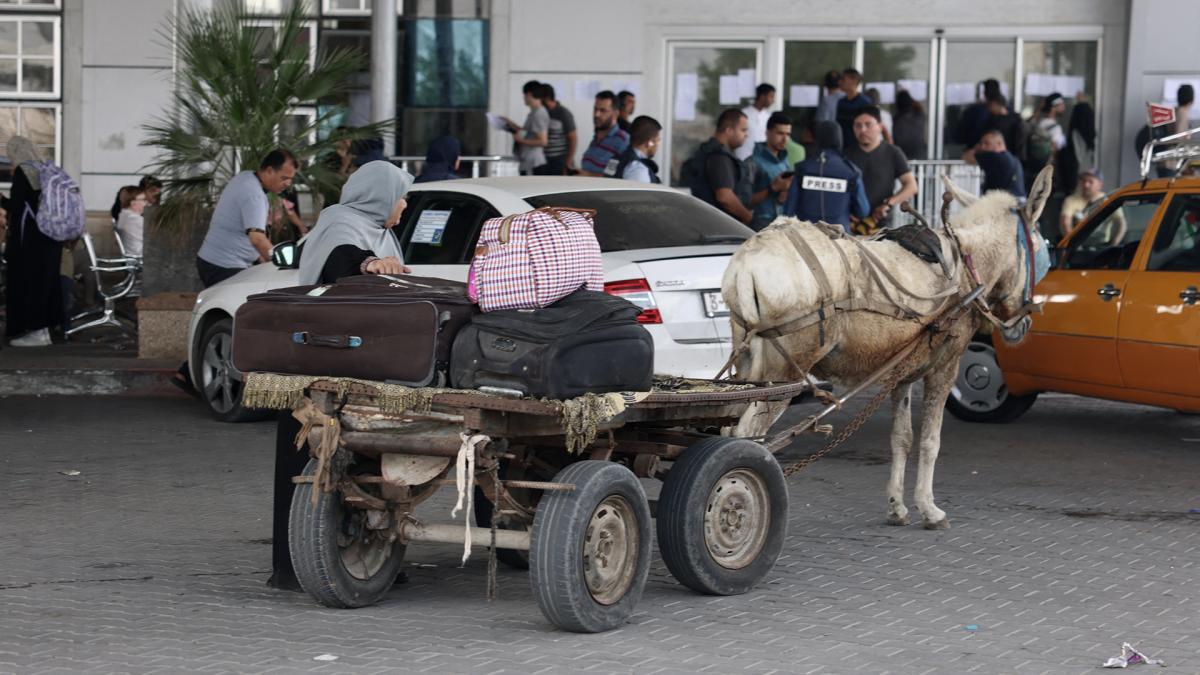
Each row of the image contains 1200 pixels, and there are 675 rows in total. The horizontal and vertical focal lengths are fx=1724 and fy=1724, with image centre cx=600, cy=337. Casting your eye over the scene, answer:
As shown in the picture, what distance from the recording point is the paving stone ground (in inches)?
242

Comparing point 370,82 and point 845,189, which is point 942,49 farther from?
point 845,189

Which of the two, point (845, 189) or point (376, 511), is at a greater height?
point (845, 189)

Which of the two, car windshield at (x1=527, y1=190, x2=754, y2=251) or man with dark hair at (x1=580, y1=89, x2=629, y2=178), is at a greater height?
man with dark hair at (x1=580, y1=89, x2=629, y2=178)

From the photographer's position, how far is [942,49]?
2027 cm

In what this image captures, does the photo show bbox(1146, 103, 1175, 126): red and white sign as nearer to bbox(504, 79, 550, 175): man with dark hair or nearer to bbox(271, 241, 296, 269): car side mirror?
bbox(271, 241, 296, 269): car side mirror

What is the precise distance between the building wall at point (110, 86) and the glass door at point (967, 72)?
9.19m

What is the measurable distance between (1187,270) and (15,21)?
50.0ft

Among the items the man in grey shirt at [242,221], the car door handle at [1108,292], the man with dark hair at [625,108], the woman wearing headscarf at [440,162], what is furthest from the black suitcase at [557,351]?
the man with dark hair at [625,108]

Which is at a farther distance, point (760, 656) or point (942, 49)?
point (942, 49)

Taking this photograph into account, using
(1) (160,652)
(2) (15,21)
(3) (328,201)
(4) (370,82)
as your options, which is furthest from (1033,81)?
(1) (160,652)

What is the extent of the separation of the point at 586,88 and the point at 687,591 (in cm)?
1345

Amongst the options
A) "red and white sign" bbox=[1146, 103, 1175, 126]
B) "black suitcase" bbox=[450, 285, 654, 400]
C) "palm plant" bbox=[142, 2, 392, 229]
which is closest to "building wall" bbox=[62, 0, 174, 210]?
"palm plant" bbox=[142, 2, 392, 229]

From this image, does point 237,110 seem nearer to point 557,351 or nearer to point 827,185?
point 827,185

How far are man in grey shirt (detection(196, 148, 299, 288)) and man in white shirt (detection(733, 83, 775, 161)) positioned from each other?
6.28 meters
